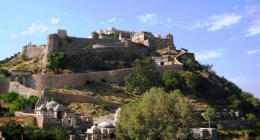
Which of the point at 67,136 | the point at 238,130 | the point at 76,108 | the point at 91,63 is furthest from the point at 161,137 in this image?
the point at 91,63

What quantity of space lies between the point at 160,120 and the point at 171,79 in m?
20.8

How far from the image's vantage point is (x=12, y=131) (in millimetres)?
25891

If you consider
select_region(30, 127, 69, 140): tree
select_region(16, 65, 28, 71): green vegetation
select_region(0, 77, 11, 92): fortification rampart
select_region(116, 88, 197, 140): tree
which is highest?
select_region(16, 65, 28, 71): green vegetation

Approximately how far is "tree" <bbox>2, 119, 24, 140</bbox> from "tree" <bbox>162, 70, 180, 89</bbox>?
23713mm

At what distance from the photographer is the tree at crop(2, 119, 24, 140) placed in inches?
1014

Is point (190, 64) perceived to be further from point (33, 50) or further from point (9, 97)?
point (9, 97)

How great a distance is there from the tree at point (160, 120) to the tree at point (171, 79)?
62.3 feet

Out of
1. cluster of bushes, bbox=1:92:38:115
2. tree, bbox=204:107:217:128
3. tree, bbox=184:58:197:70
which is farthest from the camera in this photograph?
tree, bbox=184:58:197:70

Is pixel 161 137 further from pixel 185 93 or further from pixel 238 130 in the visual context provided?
pixel 185 93

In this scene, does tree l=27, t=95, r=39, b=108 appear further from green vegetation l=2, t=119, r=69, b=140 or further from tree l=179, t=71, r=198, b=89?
tree l=179, t=71, r=198, b=89

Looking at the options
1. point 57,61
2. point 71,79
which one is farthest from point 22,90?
point 57,61

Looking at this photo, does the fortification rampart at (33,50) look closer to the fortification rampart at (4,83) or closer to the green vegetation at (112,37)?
the fortification rampart at (4,83)

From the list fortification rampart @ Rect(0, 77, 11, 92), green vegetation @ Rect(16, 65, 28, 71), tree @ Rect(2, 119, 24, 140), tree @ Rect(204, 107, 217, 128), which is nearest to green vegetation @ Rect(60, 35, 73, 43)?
green vegetation @ Rect(16, 65, 28, 71)

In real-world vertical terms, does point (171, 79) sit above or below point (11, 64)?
below
